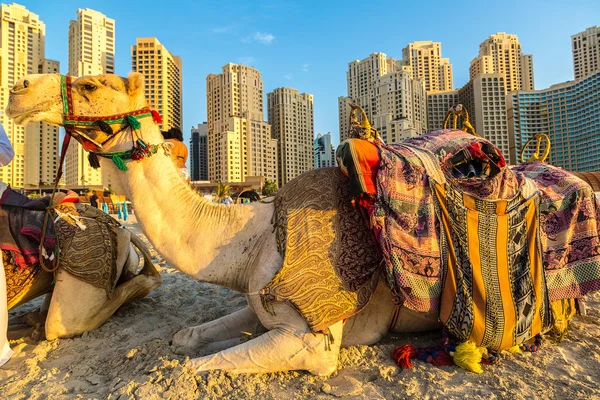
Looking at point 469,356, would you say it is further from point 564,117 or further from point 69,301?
point 564,117

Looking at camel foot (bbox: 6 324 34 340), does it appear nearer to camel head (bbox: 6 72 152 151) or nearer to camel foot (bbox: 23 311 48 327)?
camel foot (bbox: 23 311 48 327)

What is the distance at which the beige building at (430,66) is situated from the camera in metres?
112

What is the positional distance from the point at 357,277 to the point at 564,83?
284 feet

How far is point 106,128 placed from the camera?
2.36 metres

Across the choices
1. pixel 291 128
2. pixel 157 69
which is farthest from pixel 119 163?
pixel 291 128

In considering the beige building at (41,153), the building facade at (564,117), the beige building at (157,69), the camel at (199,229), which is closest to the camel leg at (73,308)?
the camel at (199,229)

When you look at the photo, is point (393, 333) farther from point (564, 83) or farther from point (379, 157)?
point (564, 83)

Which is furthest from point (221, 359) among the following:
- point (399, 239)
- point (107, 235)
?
point (107, 235)

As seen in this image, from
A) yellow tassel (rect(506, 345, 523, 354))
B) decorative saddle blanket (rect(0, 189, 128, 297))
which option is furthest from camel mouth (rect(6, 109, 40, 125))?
yellow tassel (rect(506, 345, 523, 354))

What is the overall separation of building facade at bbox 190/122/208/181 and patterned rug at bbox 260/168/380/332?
10920cm

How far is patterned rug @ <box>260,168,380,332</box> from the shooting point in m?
2.21

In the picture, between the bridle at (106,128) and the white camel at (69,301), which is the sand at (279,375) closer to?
the white camel at (69,301)

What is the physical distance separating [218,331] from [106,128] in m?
1.60

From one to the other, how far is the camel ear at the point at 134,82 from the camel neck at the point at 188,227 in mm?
303
